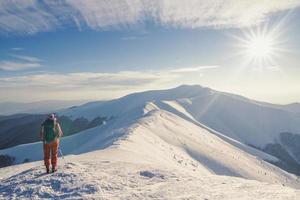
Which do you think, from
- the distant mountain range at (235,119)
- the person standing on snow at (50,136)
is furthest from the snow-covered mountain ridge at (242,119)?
the person standing on snow at (50,136)

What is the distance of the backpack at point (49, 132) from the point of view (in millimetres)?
15617

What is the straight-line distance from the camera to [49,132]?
15719 mm

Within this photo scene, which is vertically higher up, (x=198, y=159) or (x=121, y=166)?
(x=121, y=166)

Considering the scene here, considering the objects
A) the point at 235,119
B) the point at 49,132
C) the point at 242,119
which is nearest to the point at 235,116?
the point at 242,119

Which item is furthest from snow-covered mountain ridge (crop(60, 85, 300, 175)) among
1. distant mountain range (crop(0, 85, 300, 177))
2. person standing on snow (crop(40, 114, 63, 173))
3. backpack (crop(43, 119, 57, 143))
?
backpack (crop(43, 119, 57, 143))

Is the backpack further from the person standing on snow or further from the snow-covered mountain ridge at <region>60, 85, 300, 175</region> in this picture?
the snow-covered mountain ridge at <region>60, 85, 300, 175</region>

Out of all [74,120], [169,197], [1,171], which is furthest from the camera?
[74,120]

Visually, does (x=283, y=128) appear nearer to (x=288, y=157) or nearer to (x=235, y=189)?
(x=288, y=157)

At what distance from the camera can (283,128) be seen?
13500 centimetres

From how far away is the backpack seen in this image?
15617 millimetres

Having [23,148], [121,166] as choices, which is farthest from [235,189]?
[23,148]

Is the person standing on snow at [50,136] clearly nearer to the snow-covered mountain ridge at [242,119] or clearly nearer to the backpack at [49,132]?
the backpack at [49,132]

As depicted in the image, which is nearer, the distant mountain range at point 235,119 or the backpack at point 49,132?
the backpack at point 49,132

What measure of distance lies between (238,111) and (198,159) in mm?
106026
